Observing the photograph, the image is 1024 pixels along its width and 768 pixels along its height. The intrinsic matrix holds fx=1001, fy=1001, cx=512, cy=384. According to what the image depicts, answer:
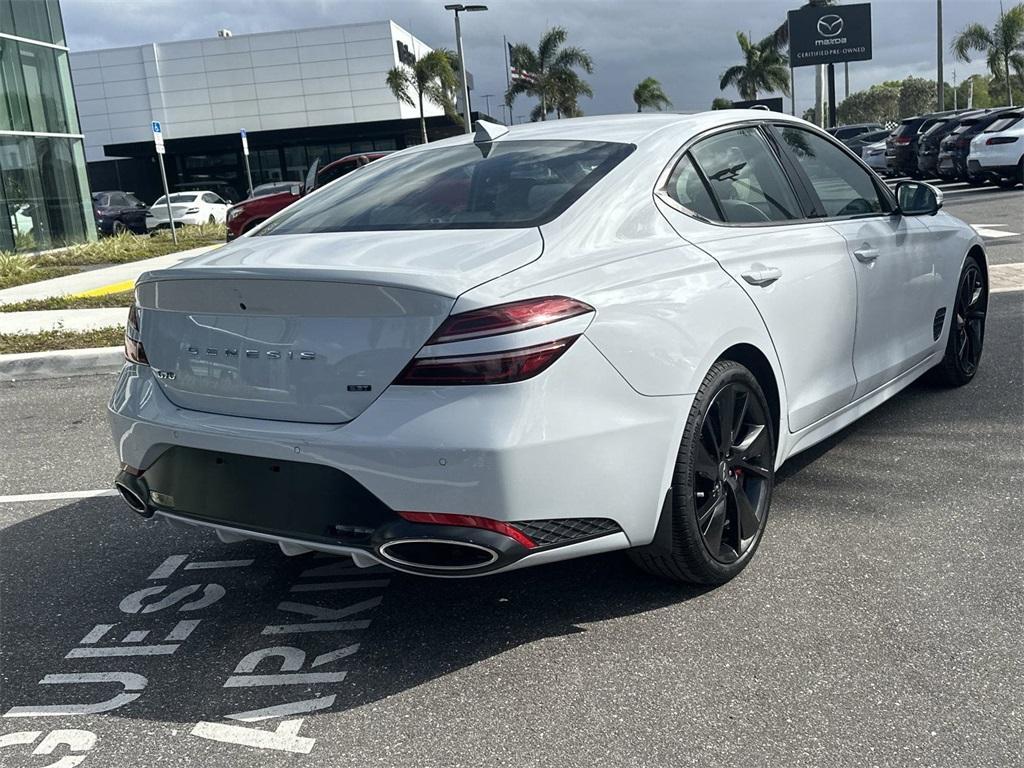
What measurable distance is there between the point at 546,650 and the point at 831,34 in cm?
5661

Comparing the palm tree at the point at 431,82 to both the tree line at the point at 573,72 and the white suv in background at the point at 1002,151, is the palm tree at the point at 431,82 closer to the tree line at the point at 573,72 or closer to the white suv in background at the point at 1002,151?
the tree line at the point at 573,72

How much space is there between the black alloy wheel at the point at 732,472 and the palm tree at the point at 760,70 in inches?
2420

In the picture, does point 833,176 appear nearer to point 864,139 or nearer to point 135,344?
point 135,344

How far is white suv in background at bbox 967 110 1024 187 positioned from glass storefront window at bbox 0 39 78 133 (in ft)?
61.9

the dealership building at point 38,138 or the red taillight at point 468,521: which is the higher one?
the dealership building at point 38,138

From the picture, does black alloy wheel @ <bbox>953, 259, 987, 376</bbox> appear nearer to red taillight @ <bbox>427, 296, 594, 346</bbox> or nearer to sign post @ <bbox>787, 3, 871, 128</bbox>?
red taillight @ <bbox>427, 296, 594, 346</bbox>

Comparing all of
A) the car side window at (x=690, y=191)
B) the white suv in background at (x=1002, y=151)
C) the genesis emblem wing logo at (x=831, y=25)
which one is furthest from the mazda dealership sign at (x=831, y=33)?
the car side window at (x=690, y=191)

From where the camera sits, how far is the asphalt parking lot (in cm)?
247

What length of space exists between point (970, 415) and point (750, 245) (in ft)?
7.44

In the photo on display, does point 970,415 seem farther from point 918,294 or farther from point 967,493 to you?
point 967,493

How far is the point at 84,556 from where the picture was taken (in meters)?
3.87

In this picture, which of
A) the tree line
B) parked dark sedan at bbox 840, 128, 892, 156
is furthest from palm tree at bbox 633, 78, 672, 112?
parked dark sedan at bbox 840, 128, 892, 156

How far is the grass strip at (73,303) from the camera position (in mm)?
10758

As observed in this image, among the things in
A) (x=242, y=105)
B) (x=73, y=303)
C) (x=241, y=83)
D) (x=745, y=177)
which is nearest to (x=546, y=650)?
(x=745, y=177)
